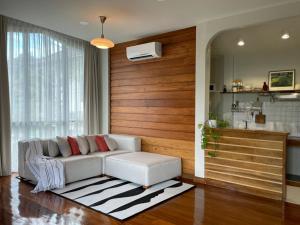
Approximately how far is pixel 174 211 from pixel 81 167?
1.78 metres

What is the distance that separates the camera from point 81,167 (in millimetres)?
3877

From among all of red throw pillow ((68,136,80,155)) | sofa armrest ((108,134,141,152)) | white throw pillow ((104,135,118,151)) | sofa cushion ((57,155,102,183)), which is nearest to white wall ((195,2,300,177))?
sofa armrest ((108,134,141,152))

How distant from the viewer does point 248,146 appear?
3564 millimetres

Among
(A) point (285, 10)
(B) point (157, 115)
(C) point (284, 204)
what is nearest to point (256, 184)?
(C) point (284, 204)

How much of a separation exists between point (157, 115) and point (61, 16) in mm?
2464

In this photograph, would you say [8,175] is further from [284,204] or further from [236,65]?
[236,65]

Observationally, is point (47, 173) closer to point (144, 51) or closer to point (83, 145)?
point (83, 145)

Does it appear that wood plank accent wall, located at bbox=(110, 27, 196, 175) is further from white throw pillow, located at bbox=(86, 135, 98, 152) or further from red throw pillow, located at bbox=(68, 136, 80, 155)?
red throw pillow, located at bbox=(68, 136, 80, 155)

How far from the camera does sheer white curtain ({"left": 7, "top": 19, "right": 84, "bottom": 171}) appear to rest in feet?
14.1

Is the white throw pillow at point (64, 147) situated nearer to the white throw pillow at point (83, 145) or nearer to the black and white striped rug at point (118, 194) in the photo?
the white throw pillow at point (83, 145)

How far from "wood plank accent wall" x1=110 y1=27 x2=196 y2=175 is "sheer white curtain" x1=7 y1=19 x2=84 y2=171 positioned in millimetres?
874

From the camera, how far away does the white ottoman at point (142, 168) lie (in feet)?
11.9

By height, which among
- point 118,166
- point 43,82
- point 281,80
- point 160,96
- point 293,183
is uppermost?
point 281,80

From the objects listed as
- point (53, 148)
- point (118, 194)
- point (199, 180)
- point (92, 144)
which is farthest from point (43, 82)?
point (199, 180)
